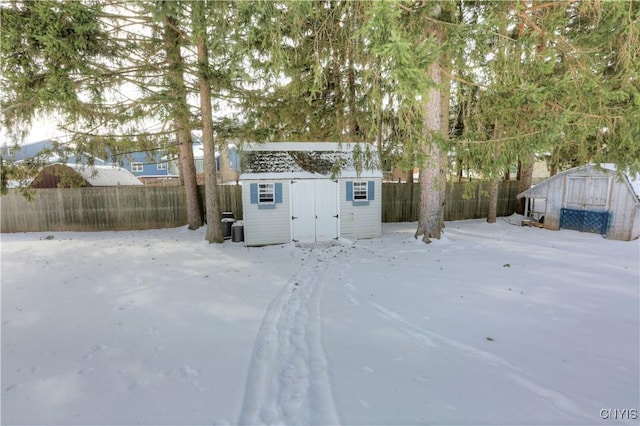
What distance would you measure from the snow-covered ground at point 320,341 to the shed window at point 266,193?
2.93 meters

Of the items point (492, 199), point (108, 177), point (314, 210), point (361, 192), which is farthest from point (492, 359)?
point (108, 177)

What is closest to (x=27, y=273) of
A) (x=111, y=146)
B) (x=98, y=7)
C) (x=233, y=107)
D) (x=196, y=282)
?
(x=196, y=282)

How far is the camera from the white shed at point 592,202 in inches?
384

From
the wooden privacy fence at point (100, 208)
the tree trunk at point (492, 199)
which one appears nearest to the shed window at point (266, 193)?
the wooden privacy fence at point (100, 208)

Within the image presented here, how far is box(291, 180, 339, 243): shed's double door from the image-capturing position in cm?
985

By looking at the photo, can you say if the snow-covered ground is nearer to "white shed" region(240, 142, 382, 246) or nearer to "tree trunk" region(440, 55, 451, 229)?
"white shed" region(240, 142, 382, 246)

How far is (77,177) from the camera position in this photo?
11.0 metres

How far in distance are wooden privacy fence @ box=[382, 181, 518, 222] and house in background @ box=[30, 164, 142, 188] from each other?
11962 mm

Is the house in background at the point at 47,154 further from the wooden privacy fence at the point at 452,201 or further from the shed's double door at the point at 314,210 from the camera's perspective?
the wooden privacy fence at the point at 452,201

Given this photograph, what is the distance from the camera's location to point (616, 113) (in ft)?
20.0

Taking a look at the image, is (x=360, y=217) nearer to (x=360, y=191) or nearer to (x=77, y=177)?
(x=360, y=191)

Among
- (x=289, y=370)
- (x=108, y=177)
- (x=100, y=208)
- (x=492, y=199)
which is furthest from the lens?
(x=108, y=177)

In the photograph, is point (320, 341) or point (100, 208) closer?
point (320, 341)

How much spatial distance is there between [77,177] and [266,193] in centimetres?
761
